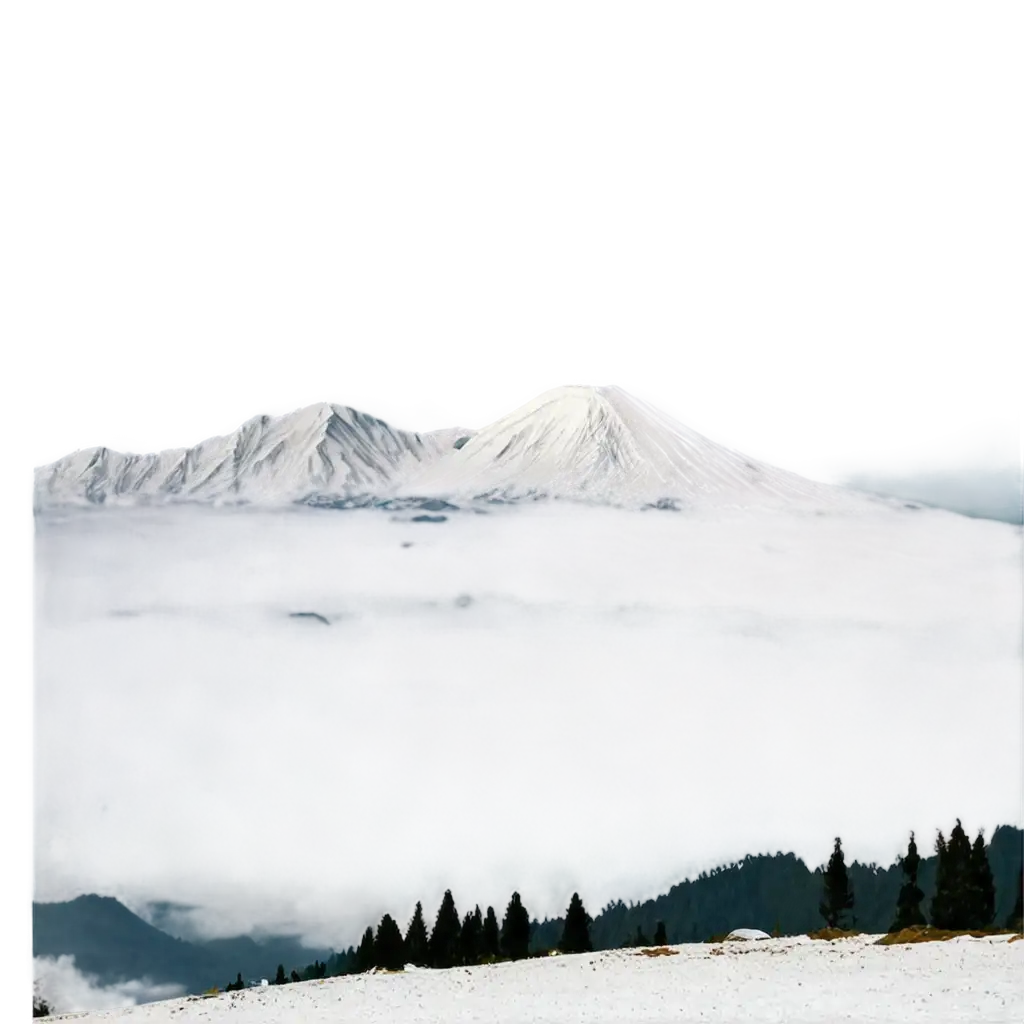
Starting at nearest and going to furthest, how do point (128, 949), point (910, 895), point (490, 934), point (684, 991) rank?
point (684, 991)
point (128, 949)
point (490, 934)
point (910, 895)

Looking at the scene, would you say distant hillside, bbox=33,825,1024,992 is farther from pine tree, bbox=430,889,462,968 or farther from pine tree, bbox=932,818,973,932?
pine tree, bbox=430,889,462,968

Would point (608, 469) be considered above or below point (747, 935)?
above

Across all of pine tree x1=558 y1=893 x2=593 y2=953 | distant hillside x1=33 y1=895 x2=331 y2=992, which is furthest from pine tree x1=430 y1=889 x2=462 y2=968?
distant hillside x1=33 y1=895 x2=331 y2=992

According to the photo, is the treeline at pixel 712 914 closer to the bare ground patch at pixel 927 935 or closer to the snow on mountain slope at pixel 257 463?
the bare ground patch at pixel 927 935

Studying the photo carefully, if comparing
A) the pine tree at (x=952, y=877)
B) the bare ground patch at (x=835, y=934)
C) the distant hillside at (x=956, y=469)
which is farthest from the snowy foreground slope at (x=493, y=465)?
the bare ground patch at (x=835, y=934)

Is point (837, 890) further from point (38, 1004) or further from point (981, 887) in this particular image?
point (38, 1004)

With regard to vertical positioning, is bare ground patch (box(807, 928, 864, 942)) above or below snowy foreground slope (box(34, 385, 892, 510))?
below

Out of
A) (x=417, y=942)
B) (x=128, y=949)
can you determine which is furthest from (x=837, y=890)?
(x=128, y=949)
